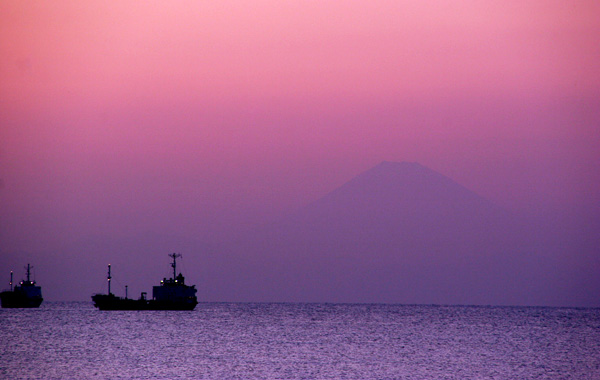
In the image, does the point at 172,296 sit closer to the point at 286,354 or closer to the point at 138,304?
the point at 138,304

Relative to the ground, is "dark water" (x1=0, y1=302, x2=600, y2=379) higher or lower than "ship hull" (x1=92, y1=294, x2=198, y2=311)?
lower

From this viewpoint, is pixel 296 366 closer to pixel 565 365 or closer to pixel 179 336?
pixel 565 365

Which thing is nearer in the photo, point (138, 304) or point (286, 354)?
point (286, 354)

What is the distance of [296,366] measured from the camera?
76.1m

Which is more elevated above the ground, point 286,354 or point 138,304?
point 138,304

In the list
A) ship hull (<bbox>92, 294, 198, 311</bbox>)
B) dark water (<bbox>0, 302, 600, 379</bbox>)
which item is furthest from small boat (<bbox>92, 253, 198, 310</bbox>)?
dark water (<bbox>0, 302, 600, 379</bbox>)

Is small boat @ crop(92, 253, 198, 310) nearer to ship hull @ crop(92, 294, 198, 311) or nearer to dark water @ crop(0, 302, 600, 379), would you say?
ship hull @ crop(92, 294, 198, 311)

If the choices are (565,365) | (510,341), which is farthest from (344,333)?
A: (565,365)

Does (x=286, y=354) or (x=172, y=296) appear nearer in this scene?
(x=286, y=354)

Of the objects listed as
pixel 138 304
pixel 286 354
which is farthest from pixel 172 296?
pixel 286 354

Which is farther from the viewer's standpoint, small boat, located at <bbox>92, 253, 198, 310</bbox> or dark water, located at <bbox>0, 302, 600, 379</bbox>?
small boat, located at <bbox>92, 253, 198, 310</bbox>

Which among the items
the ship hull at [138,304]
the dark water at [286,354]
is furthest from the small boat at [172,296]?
the dark water at [286,354]

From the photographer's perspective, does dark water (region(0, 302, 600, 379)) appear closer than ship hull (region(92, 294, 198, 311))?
Yes

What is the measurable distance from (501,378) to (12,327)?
9110 centimetres
